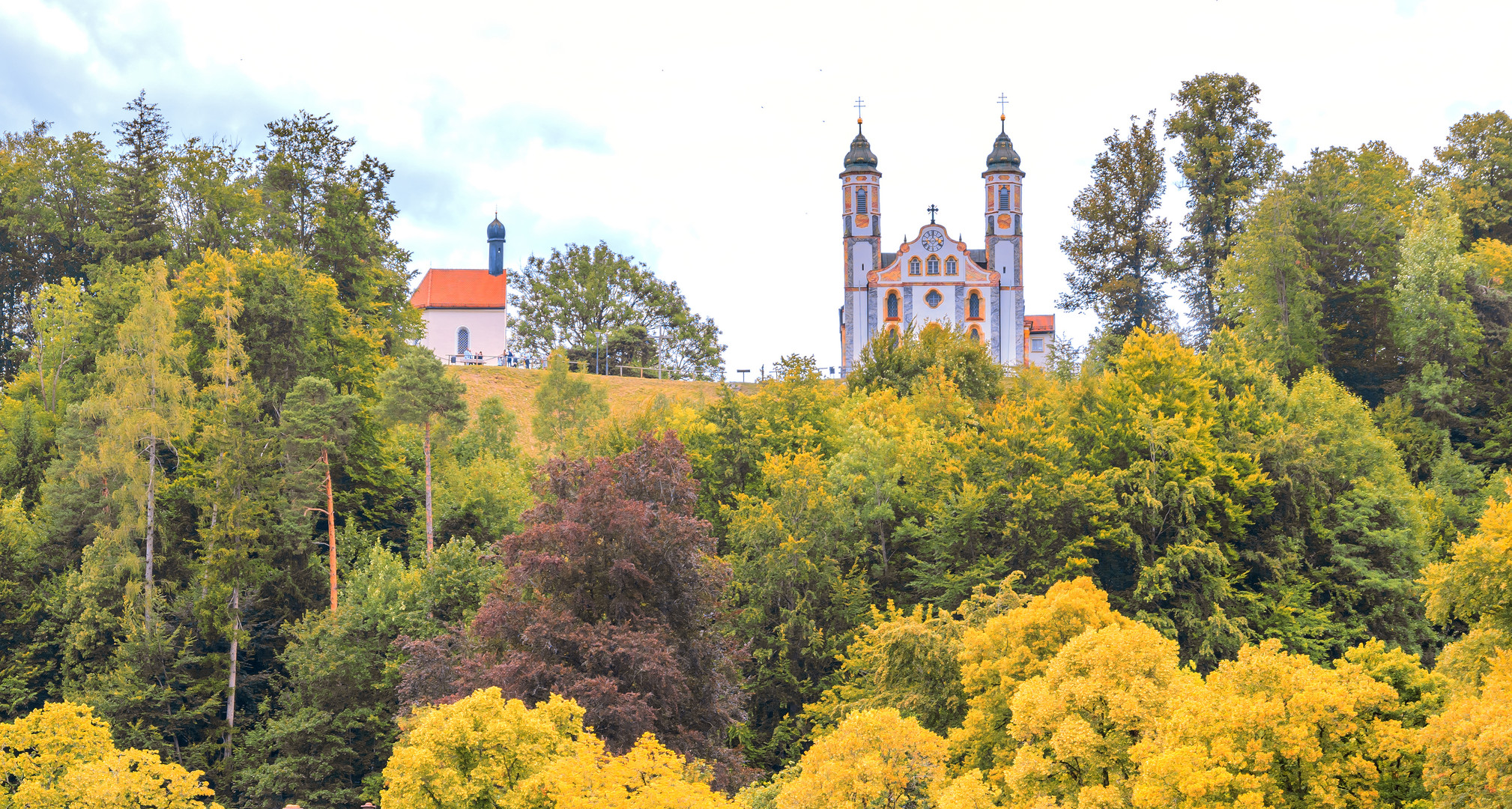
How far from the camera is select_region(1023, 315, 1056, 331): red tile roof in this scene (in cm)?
10644

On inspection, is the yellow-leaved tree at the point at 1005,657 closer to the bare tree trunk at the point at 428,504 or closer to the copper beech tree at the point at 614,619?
the copper beech tree at the point at 614,619

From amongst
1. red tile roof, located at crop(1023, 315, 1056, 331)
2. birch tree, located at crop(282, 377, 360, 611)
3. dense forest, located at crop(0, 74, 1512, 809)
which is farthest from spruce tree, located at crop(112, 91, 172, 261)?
red tile roof, located at crop(1023, 315, 1056, 331)

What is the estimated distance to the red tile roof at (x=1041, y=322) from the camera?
106438 millimetres

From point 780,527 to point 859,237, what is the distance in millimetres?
59652

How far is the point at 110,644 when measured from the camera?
126 feet

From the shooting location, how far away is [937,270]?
8988 cm

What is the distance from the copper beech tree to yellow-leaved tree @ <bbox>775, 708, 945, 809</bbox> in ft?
15.3

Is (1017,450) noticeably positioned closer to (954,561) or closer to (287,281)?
(954,561)

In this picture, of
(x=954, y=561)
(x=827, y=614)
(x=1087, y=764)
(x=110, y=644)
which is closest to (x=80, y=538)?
(x=110, y=644)

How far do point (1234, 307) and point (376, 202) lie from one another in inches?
1398

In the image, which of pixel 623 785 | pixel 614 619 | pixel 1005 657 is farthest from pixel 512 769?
pixel 1005 657

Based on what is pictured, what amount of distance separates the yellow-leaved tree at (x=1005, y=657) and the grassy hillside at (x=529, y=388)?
113ft

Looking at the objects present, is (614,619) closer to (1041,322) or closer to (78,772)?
(78,772)

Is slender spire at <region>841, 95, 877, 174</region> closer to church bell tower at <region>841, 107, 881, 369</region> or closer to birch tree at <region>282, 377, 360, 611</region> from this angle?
church bell tower at <region>841, 107, 881, 369</region>
